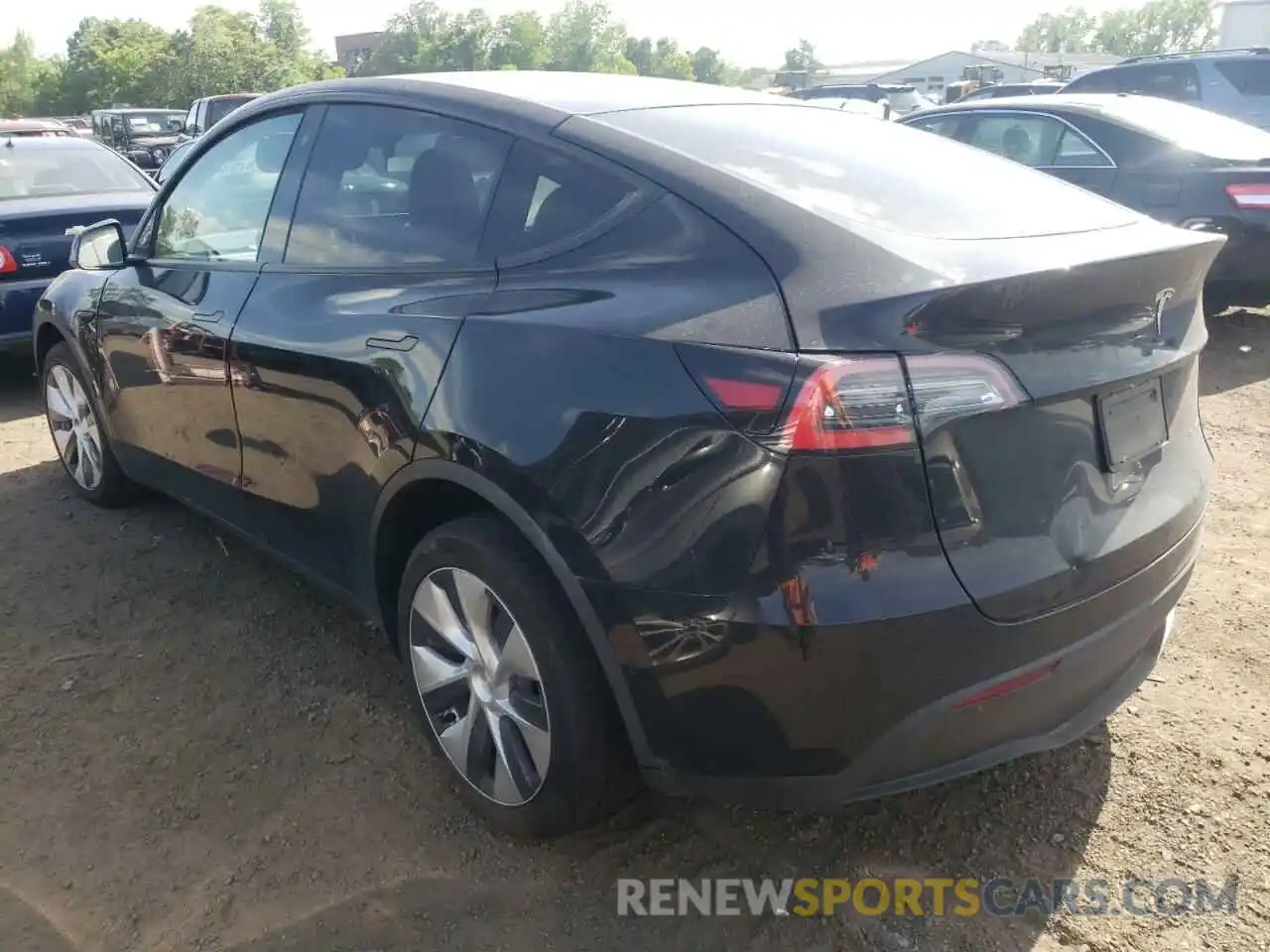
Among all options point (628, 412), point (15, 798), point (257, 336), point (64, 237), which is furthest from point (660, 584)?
point (64, 237)

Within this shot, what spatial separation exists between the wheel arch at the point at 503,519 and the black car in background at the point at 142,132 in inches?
800

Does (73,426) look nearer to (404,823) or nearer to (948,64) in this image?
(404,823)

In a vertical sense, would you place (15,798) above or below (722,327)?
below

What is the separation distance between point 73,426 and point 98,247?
36.0 inches

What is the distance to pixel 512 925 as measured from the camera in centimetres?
230

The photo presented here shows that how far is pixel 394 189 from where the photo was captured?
9.41 ft

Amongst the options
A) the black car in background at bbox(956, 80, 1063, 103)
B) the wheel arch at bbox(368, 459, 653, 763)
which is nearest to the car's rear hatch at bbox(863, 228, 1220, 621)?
the wheel arch at bbox(368, 459, 653, 763)

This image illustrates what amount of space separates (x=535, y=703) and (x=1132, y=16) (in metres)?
131

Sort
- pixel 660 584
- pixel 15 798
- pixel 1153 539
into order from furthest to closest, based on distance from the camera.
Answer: pixel 15 798, pixel 1153 539, pixel 660 584

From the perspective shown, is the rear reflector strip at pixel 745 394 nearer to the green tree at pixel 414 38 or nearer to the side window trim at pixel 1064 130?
the side window trim at pixel 1064 130

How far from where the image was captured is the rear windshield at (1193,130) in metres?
6.65

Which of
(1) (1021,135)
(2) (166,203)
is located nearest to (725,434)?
(2) (166,203)

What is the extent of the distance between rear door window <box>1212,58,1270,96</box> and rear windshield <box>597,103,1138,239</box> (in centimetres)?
962

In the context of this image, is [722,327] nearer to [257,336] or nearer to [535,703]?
[535,703]
